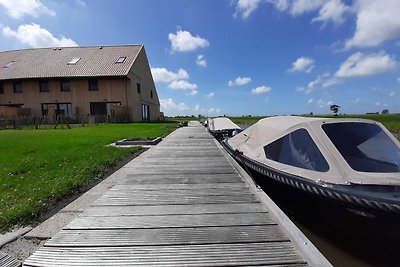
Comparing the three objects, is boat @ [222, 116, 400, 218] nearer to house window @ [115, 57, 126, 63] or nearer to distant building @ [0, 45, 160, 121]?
distant building @ [0, 45, 160, 121]

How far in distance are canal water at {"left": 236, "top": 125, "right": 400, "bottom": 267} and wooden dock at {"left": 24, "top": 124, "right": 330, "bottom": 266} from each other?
0.58 meters

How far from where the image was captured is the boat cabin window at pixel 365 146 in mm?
3555

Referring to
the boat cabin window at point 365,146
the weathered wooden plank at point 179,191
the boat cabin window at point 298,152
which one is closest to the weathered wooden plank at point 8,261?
the weathered wooden plank at point 179,191

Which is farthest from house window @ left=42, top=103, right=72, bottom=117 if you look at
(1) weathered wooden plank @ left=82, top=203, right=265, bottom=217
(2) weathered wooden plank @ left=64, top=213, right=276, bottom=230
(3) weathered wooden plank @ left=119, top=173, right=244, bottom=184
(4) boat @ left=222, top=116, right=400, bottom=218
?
(4) boat @ left=222, top=116, right=400, bottom=218

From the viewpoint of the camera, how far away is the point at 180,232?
293 cm

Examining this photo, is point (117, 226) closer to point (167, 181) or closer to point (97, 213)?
point (97, 213)

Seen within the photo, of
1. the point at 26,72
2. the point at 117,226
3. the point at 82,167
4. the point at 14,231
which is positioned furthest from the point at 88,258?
the point at 26,72

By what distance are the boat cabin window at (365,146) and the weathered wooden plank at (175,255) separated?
6.12ft

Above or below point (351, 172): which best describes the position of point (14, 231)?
below

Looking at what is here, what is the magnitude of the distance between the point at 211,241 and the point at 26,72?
35.0 metres

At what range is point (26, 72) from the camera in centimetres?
2948

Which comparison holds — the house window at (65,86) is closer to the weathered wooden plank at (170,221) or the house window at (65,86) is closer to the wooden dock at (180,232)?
the wooden dock at (180,232)

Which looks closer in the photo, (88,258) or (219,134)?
(88,258)

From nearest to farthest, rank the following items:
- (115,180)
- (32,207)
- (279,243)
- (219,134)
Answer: (279,243) → (32,207) → (115,180) → (219,134)
